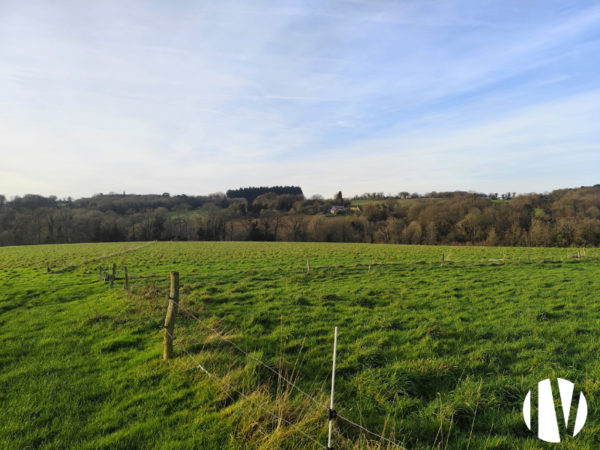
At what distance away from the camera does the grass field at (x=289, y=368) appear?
438cm

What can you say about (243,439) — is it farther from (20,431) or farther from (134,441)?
(20,431)

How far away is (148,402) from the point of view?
513 cm

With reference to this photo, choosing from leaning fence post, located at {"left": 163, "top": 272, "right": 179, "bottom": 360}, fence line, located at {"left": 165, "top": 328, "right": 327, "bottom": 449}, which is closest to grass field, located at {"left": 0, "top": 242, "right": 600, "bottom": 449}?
fence line, located at {"left": 165, "top": 328, "right": 327, "bottom": 449}

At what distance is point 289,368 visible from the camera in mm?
6328

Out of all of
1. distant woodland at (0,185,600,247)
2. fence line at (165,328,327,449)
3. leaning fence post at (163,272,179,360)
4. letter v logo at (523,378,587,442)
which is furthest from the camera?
distant woodland at (0,185,600,247)

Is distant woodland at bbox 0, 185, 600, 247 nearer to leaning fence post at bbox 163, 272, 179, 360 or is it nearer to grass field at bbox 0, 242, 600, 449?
grass field at bbox 0, 242, 600, 449

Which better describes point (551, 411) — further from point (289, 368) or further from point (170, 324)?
point (170, 324)

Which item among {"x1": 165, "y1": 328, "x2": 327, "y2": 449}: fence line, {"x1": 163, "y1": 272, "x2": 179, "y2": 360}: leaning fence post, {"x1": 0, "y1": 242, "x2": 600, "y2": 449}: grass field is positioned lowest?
{"x1": 0, "y1": 242, "x2": 600, "y2": 449}: grass field

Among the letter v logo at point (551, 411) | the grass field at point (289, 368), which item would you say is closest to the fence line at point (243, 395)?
the grass field at point (289, 368)

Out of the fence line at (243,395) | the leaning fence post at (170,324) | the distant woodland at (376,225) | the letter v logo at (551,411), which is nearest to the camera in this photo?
the fence line at (243,395)

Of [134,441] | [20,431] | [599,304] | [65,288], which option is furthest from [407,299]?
[65,288]

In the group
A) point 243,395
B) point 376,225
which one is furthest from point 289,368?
point 376,225

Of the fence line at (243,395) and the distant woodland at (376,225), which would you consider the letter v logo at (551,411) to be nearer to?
the fence line at (243,395)

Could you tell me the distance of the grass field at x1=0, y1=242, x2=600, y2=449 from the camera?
14.4ft
